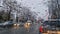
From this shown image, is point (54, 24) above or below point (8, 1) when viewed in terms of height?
below

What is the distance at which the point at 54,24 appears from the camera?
45.0 feet

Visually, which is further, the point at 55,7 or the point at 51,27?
the point at 55,7

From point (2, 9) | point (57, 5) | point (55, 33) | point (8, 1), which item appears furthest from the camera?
point (2, 9)

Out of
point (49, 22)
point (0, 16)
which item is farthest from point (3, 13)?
point (49, 22)

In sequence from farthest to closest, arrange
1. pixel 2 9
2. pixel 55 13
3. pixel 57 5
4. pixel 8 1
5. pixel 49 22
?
1. pixel 2 9
2. pixel 8 1
3. pixel 55 13
4. pixel 57 5
5. pixel 49 22

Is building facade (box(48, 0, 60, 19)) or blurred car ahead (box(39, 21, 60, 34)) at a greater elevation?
building facade (box(48, 0, 60, 19))

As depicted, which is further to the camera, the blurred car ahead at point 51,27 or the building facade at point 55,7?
the building facade at point 55,7

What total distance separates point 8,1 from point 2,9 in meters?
5.09

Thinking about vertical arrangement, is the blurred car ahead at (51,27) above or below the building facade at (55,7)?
below

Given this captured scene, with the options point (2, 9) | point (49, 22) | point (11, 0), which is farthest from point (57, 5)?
point (49, 22)

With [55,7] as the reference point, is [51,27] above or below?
below

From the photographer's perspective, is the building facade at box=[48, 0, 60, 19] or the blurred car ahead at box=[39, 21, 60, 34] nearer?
the blurred car ahead at box=[39, 21, 60, 34]

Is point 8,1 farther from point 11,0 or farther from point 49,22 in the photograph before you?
point 49,22

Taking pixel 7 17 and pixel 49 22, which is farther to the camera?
pixel 7 17
